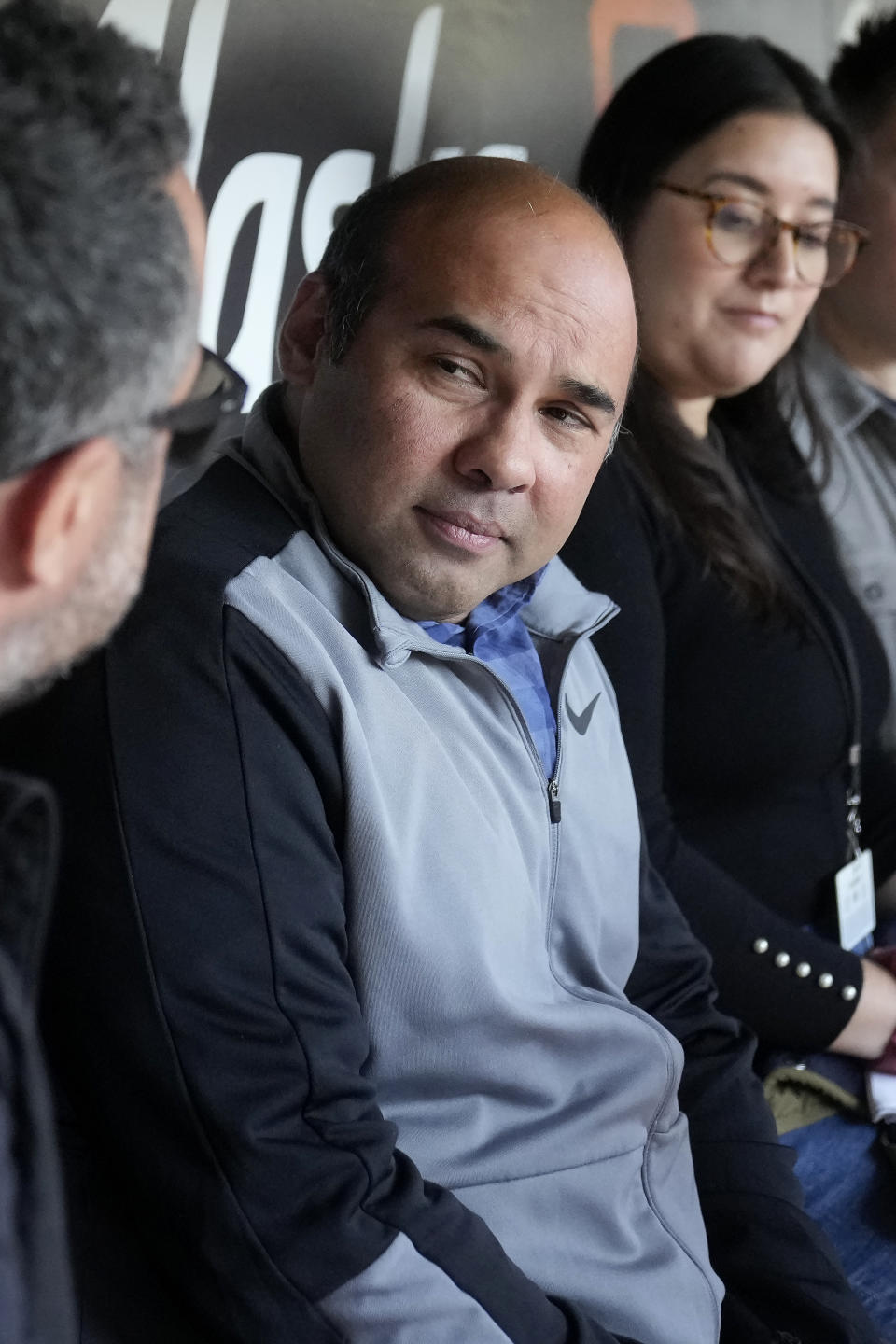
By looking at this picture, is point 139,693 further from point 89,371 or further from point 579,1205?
point 579,1205

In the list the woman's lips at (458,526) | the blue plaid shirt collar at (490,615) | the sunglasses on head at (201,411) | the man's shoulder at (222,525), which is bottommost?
the blue plaid shirt collar at (490,615)

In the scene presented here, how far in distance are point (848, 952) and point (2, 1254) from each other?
4.22 ft

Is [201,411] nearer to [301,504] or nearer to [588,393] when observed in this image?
[301,504]

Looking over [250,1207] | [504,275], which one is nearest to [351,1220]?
[250,1207]

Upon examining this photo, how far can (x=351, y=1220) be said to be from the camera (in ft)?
3.11

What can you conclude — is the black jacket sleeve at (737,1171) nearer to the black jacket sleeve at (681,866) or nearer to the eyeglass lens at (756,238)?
the black jacket sleeve at (681,866)

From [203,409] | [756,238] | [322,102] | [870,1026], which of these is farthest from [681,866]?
[322,102]

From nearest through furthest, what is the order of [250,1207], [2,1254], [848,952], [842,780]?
[2,1254] < [250,1207] < [848,952] < [842,780]

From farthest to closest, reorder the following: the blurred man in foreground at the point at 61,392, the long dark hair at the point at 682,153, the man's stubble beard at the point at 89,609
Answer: the long dark hair at the point at 682,153 < the man's stubble beard at the point at 89,609 < the blurred man in foreground at the point at 61,392

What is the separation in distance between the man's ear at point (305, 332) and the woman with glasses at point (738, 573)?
0.47 metres

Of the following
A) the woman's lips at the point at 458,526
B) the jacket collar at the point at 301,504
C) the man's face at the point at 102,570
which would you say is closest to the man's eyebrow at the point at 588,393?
the woman's lips at the point at 458,526

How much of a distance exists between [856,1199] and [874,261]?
1.49 m

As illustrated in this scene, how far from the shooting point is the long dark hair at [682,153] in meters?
1.77

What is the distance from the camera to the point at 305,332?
4.15ft
